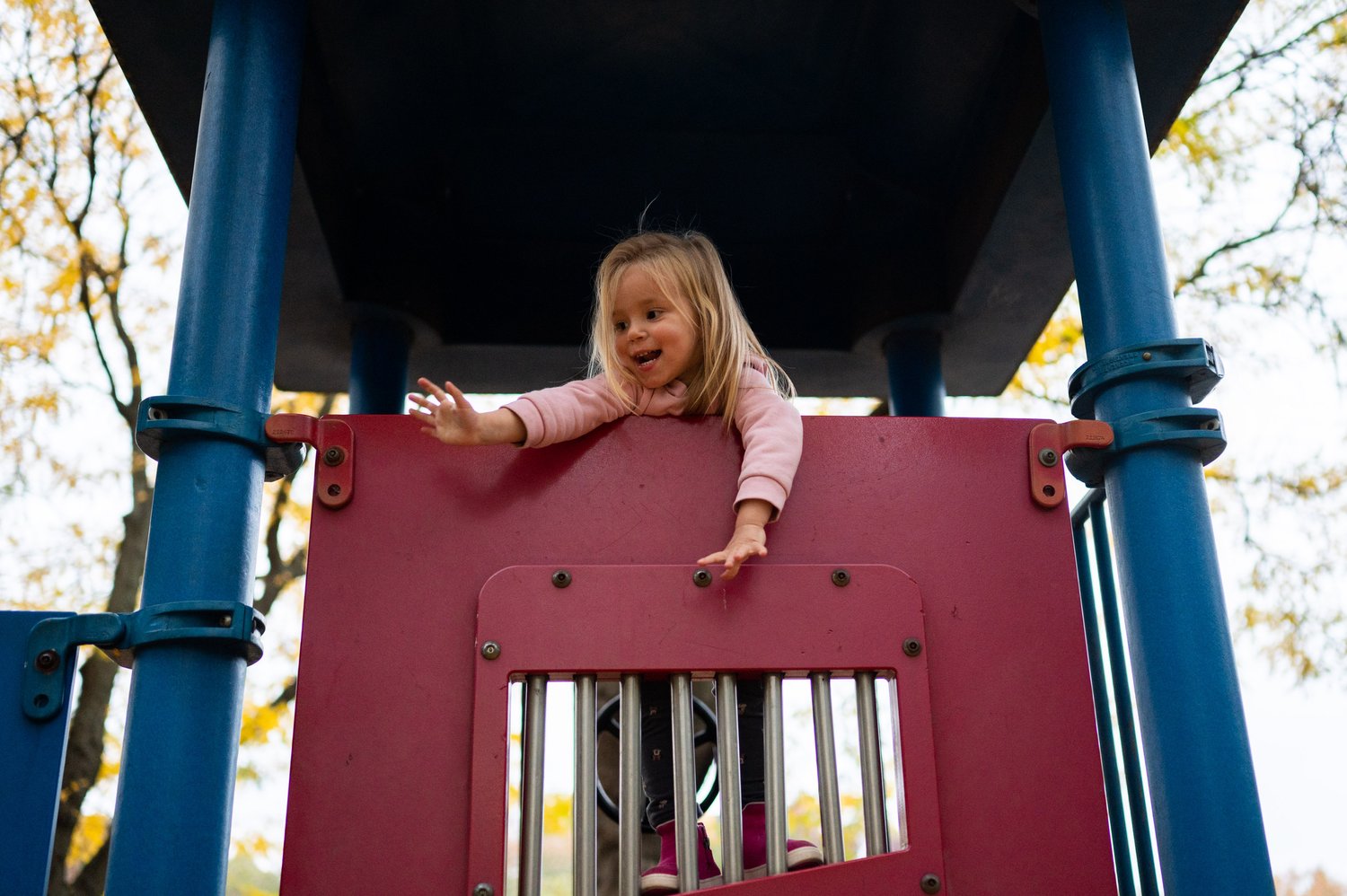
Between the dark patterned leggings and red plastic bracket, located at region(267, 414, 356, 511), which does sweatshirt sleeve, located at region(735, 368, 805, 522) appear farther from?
red plastic bracket, located at region(267, 414, 356, 511)

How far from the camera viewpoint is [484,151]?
15.2 ft

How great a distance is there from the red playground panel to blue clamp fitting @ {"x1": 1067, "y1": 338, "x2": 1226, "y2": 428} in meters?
0.22

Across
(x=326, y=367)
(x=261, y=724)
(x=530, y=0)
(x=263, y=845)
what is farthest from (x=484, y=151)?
(x=263, y=845)

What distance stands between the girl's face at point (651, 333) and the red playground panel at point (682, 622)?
0.17 meters

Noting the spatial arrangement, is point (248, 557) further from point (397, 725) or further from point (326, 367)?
point (326, 367)

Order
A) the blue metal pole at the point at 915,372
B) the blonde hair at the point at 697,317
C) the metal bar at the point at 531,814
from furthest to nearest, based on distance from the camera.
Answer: the blue metal pole at the point at 915,372 < the blonde hair at the point at 697,317 < the metal bar at the point at 531,814

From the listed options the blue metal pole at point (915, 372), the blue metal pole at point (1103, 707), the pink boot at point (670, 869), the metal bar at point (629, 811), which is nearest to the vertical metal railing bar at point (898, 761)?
the pink boot at point (670, 869)

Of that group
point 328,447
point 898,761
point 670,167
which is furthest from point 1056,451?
point 670,167

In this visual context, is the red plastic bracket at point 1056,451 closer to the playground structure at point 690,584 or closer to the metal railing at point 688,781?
the playground structure at point 690,584

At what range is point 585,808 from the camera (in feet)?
6.91

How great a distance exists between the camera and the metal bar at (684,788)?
82.7 inches

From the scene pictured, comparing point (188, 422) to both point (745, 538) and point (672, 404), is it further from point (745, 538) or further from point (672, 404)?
point (745, 538)

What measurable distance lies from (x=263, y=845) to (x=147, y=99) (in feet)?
23.3

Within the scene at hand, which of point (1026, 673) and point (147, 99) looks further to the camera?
point (147, 99)
